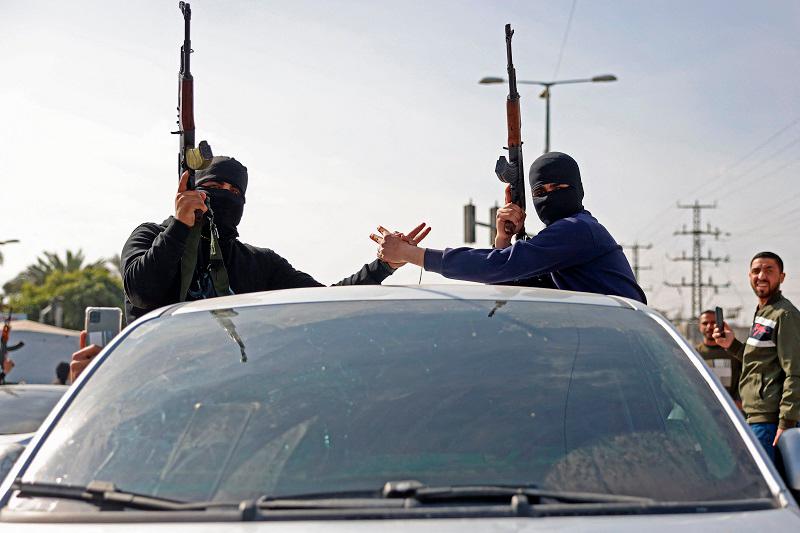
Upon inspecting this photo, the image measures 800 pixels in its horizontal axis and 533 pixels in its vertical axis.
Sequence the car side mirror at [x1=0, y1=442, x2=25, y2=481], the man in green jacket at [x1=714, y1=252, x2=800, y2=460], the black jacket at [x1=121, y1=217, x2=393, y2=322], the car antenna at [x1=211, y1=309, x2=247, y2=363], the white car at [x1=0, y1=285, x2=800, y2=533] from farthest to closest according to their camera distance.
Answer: the man in green jacket at [x1=714, y1=252, x2=800, y2=460]
the black jacket at [x1=121, y1=217, x2=393, y2=322]
the car antenna at [x1=211, y1=309, x2=247, y2=363]
the car side mirror at [x1=0, y1=442, x2=25, y2=481]
the white car at [x1=0, y1=285, x2=800, y2=533]

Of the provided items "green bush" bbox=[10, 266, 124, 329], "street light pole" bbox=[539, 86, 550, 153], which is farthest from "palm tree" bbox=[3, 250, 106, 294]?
"street light pole" bbox=[539, 86, 550, 153]

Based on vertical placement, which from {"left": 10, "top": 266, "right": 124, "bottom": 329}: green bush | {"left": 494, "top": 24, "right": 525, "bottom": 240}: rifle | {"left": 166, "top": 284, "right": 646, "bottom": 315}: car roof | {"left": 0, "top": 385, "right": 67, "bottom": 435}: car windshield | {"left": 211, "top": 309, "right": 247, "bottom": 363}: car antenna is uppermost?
{"left": 10, "top": 266, "right": 124, "bottom": 329}: green bush

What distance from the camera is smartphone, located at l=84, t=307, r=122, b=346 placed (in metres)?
5.07

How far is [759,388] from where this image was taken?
8.17 m

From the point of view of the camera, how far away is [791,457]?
108 inches

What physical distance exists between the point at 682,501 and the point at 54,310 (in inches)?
2857

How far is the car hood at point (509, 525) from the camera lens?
7.74 ft

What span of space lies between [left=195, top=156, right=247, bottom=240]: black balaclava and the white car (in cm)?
213

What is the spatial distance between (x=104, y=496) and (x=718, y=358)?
1061 centimetres

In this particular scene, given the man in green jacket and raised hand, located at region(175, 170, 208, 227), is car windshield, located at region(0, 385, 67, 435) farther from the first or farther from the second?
the man in green jacket

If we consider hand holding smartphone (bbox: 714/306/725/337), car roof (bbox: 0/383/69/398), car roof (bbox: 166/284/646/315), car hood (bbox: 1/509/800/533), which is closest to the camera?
car hood (bbox: 1/509/800/533)

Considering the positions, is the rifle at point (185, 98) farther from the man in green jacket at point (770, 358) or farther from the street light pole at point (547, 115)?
the street light pole at point (547, 115)

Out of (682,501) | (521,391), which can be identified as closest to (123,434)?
(521,391)

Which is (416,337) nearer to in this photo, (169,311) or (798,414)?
(169,311)
